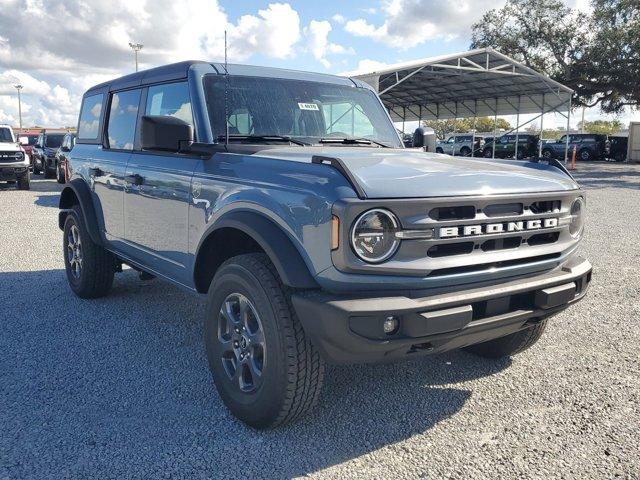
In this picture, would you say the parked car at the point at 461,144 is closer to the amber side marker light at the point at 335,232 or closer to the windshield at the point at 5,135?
the windshield at the point at 5,135

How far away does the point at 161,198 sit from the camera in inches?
156

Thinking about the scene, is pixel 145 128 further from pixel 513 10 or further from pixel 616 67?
pixel 513 10

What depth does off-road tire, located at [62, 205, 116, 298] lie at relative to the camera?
5309mm

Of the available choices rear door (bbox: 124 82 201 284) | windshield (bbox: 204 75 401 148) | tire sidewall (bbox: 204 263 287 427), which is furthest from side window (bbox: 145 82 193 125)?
tire sidewall (bbox: 204 263 287 427)

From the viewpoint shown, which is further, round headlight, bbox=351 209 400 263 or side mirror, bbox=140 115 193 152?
side mirror, bbox=140 115 193 152

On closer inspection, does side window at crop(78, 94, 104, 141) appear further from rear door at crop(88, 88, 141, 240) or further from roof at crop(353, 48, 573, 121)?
roof at crop(353, 48, 573, 121)

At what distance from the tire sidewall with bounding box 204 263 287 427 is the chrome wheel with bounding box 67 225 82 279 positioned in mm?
2747

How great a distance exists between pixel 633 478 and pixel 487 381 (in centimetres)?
114

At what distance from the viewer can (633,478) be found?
2.67 meters

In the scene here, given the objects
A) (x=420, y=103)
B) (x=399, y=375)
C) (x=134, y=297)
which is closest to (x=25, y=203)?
(x=134, y=297)

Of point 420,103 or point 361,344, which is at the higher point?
point 420,103

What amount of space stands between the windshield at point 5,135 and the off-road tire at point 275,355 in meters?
17.1

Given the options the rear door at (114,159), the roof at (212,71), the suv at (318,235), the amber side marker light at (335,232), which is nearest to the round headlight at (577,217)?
the suv at (318,235)

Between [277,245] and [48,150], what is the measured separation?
21.7 metres
